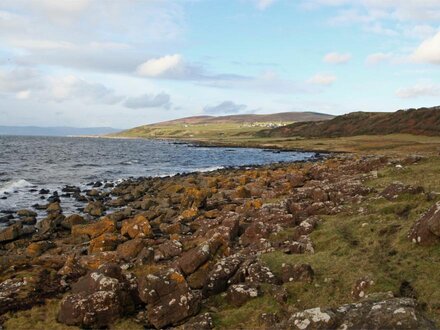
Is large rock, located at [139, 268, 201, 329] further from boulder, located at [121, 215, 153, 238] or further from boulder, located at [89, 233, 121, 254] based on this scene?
boulder, located at [121, 215, 153, 238]

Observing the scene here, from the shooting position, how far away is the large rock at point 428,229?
1439 cm

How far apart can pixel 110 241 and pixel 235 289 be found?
36.1 feet

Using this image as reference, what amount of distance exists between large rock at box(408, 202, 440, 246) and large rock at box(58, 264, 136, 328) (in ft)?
34.1

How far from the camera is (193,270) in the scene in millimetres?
15961

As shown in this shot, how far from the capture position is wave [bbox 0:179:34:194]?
50188 mm

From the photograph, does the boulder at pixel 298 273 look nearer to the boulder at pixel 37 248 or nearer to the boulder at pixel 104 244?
the boulder at pixel 104 244

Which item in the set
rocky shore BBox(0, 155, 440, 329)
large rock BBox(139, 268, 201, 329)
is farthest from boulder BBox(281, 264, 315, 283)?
large rock BBox(139, 268, 201, 329)

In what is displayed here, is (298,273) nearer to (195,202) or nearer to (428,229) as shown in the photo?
(428,229)

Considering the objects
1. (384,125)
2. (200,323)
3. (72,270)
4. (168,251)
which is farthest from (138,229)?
(384,125)

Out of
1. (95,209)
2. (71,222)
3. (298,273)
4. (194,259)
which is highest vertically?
(298,273)

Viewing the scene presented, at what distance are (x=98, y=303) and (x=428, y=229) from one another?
1158 centimetres

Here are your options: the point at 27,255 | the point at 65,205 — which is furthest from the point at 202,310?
the point at 65,205

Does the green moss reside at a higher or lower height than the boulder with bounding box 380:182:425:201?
lower

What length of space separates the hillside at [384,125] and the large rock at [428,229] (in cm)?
11857
